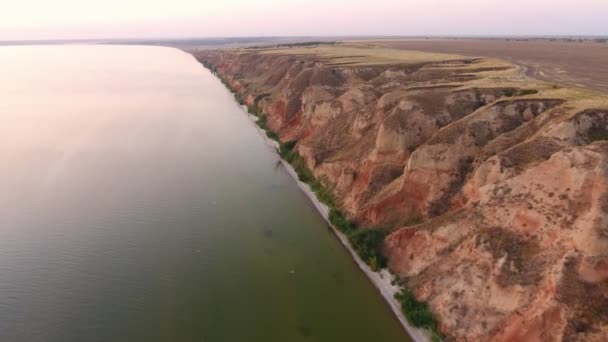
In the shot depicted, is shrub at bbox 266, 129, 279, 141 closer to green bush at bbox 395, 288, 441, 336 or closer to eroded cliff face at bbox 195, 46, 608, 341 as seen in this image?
eroded cliff face at bbox 195, 46, 608, 341

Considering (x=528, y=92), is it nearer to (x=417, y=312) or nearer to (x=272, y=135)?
(x=417, y=312)

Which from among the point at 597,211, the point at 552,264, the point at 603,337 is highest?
the point at 597,211

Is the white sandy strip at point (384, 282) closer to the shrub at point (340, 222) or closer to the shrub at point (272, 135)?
the shrub at point (340, 222)

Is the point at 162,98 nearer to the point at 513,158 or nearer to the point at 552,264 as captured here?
the point at 513,158

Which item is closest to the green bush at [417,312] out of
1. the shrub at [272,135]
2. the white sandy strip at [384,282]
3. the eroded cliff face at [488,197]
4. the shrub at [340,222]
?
the white sandy strip at [384,282]

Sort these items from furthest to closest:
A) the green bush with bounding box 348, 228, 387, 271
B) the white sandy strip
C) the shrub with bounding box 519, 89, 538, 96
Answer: the shrub with bounding box 519, 89, 538, 96 → the green bush with bounding box 348, 228, 387, 271 → the white sandy strip

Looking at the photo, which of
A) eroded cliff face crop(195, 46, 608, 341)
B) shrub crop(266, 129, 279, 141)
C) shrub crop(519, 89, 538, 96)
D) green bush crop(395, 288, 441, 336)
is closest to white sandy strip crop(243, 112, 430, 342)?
green bush crop(395, 288, 441, 336)

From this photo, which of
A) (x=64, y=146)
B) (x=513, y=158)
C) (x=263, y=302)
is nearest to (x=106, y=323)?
(x=263, y=302)
